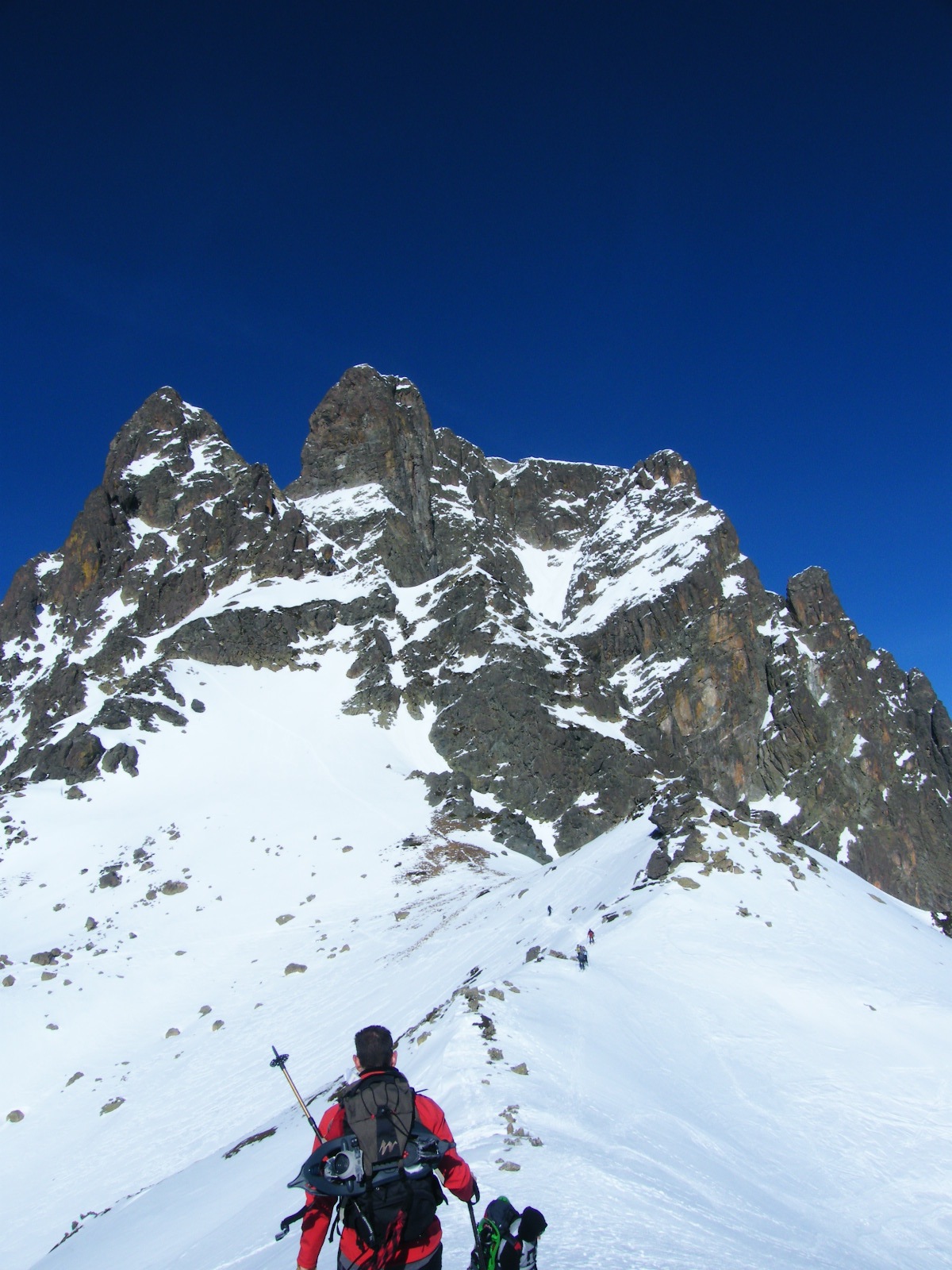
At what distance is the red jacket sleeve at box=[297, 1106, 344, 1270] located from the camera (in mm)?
3824

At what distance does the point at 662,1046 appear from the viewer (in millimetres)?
12609

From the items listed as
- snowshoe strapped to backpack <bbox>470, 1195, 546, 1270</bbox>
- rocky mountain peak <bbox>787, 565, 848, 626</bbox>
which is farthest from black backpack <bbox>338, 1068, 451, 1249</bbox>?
rocky mountain peak <bbox>787, 565, 848, 626</bbox>

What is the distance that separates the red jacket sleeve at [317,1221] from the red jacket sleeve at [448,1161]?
0.46 m

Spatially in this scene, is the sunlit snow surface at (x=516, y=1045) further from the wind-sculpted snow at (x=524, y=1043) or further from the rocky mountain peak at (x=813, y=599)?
the rocky mountain peak at (x=813, y=599)

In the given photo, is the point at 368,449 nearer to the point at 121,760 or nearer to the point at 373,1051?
the point at 121,760

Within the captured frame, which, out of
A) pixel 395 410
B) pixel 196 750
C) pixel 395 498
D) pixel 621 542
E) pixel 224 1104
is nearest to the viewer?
pixel 224 1104

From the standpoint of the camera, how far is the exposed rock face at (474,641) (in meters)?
57.4

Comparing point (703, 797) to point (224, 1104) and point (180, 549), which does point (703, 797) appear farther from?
point (180, 549)

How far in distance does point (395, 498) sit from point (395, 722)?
4454cm

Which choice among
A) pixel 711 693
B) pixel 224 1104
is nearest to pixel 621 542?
pixel 711 693

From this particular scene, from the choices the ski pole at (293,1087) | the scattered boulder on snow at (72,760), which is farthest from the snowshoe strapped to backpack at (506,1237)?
the scattered boulder on snow at (72,760)

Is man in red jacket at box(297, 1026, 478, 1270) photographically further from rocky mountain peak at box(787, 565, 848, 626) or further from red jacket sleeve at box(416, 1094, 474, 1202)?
rocky mountain peak at box(787, 565, 848, 626)

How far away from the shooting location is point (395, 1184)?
395 cm

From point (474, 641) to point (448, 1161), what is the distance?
62.8 meters
